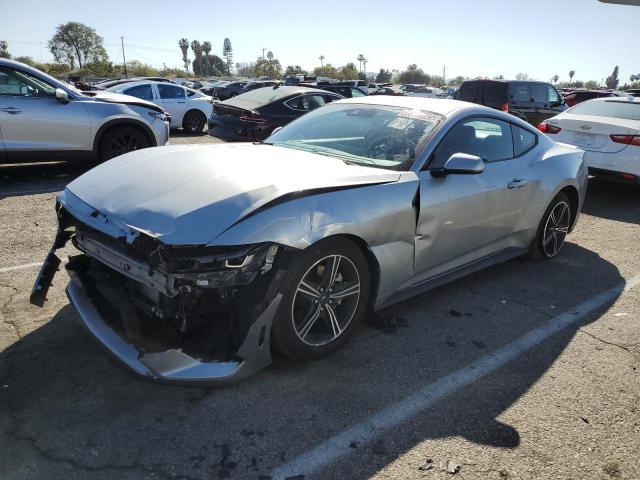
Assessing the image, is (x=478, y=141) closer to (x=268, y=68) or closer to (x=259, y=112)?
(x=259, y=112)

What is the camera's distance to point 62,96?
7.25m

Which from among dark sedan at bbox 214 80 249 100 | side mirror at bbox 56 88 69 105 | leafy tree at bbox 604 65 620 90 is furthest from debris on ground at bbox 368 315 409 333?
leafy tree at bbox 604 65 620 90

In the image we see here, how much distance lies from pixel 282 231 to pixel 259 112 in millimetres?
7173

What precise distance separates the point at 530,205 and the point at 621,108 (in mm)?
5127

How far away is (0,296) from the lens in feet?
12.1

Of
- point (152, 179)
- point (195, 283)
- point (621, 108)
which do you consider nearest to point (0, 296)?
point (152, 179)

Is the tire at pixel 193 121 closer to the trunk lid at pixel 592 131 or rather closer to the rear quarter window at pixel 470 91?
the rear quarter window at pixel 470 91

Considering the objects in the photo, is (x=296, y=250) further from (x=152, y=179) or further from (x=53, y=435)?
(x=53, y=435)

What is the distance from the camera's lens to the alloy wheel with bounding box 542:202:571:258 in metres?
4.91

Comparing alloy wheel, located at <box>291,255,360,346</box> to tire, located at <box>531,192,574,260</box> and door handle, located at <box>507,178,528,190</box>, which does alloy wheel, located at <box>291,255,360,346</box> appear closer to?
door handle, located at <box>507,178,528,190</box>

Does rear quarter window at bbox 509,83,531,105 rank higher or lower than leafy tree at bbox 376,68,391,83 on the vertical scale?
lower

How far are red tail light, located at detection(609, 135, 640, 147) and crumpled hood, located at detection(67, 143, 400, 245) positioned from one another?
5.67 meters

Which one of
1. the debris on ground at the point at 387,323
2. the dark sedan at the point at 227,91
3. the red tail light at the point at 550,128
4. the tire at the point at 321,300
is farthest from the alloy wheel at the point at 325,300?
the dark sedan at the point at 227,91

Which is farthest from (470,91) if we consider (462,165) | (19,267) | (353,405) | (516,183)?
(353,405)
